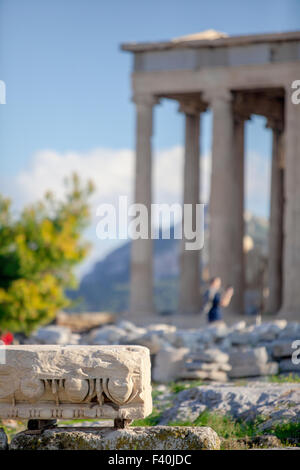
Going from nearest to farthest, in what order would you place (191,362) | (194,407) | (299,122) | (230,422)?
(230,422) → (194,407) → (191,362) → (299,122)

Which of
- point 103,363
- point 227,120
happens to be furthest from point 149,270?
point 103,363

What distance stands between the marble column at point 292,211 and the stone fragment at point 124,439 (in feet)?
72.0

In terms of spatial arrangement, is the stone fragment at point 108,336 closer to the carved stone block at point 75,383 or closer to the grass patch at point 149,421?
the grass patch at point 149,421

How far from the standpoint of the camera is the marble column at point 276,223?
45844 mm

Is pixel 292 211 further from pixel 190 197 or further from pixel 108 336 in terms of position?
pixel 108 336

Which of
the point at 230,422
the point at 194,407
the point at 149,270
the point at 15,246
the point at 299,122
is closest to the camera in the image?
the point at 230,422

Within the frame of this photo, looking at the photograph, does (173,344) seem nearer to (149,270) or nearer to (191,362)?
(191,362)

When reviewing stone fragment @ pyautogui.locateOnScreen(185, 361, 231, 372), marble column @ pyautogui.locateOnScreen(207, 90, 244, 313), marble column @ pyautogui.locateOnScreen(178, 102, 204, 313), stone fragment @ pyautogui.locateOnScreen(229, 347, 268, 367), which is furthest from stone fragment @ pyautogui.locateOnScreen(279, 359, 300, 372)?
marble column @ pyautogui.locateOnScreen(178, 102, 204, 313)

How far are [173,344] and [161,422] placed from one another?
28.3 feet

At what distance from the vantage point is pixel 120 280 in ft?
384

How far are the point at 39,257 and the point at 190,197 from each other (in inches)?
314

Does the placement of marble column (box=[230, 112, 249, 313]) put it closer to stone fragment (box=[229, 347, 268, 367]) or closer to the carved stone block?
stone fragment (box=[229, 347, 268, 367])

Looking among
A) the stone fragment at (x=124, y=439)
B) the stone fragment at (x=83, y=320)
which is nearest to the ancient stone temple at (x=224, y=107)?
the stone fragment at (x=83, y=320)
